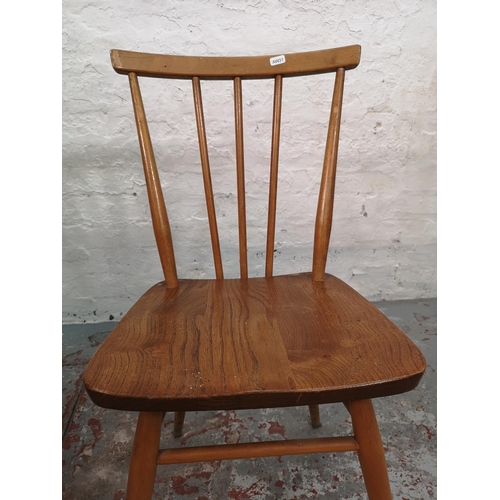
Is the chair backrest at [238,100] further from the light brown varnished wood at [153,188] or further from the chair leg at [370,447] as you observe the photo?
the chair leg at [370,447]

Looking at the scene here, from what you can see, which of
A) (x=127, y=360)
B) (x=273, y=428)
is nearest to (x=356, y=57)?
(x=127, y=360)

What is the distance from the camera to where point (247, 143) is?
3.90ft

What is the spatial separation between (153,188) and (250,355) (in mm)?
374

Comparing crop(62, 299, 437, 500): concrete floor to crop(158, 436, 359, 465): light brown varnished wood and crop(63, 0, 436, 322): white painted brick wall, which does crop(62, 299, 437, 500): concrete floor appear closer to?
crop(158, 436, 359, 465): light brown varnished wood

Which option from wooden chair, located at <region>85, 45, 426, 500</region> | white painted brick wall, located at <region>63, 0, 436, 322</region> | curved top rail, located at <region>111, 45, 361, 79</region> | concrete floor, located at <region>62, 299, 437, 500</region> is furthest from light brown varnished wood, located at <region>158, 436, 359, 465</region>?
white painted brick wall, located at <region>63, 0, 436, 322</region>

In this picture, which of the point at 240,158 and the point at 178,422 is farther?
the point at 178,422

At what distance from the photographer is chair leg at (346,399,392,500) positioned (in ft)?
1.65

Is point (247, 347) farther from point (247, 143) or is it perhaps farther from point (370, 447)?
point (247, 143)

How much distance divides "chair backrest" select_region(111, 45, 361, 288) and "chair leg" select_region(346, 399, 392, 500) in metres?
0.28

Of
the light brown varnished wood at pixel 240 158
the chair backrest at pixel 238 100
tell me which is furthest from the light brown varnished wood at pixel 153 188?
the light brown varnished wood at pixel 240 158

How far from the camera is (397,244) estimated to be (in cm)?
140

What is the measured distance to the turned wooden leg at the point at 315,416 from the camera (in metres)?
0.85

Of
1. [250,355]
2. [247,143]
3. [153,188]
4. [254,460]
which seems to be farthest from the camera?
[247,143]

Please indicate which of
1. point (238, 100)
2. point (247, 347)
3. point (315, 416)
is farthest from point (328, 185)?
point (315, 416)
